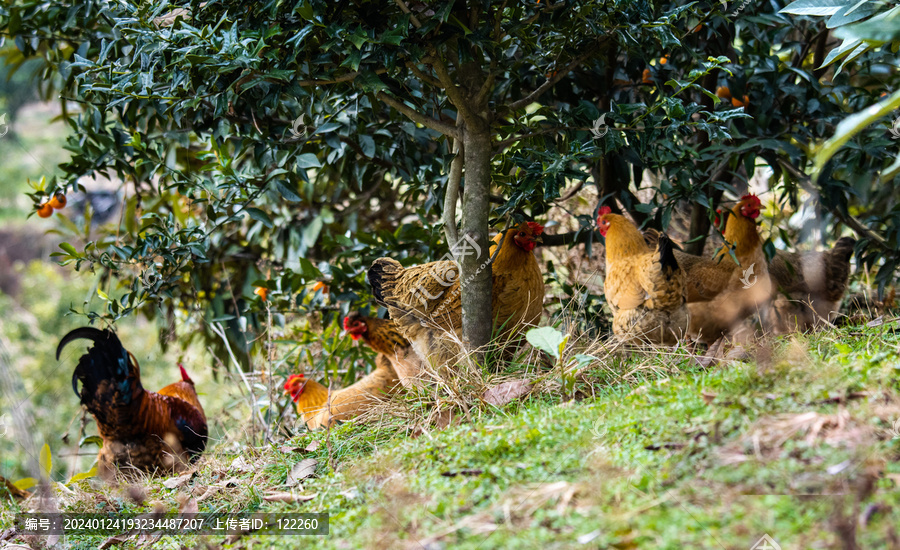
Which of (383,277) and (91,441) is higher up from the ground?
(383,277)

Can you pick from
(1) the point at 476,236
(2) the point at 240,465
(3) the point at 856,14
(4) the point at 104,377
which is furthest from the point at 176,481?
(3) the point at 856,14

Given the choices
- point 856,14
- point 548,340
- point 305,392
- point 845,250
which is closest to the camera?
point 856,14

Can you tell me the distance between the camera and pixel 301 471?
2453mm

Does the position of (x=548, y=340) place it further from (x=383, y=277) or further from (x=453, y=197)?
(x=383, y=277)

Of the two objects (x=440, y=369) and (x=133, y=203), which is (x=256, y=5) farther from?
(x=133, y=203)

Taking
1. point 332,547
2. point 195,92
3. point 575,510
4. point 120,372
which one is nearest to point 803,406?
point 575,510

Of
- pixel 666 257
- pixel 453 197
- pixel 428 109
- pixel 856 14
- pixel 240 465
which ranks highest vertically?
pixel 428 109

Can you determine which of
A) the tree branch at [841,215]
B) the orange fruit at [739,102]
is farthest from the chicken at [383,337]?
the tree branch at [841,215]

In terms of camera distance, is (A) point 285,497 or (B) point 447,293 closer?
(A) point 285,497

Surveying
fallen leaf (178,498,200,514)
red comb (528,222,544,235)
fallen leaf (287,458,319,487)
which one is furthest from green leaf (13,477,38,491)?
red comb (528,222,544,235)

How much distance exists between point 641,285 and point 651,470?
6.29ft

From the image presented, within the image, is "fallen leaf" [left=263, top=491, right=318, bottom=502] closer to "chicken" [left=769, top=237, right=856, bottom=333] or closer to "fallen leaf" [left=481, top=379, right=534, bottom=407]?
"fallen leaf" [left=481, top=379, right=534, bottom=407]

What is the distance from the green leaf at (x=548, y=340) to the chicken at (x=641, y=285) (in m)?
0.73

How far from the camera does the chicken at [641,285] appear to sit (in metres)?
3.39
